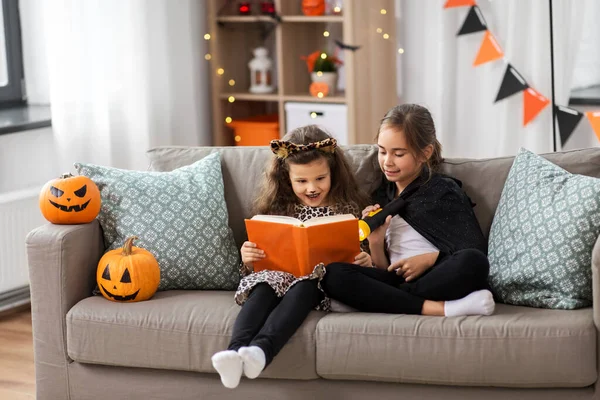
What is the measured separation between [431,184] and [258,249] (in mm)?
525

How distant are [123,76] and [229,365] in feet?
6.76

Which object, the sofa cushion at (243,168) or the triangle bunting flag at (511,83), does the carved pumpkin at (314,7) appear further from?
the sofa cushion at (243,168)

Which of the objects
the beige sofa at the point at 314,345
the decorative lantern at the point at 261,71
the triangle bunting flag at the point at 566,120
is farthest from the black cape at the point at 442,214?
the decorative lantern at the point at 261,71

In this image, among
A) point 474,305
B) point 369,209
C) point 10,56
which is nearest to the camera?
point 474,305

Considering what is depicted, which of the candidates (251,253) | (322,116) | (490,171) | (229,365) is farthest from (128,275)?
(322,116)

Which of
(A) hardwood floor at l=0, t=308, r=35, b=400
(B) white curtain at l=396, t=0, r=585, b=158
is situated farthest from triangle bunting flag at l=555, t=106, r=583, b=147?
(A) hardwood floor at l=0, t=308, r=35, b=400

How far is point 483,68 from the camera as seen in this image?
3.85 meters

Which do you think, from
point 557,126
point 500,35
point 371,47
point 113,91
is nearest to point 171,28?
point 113,91

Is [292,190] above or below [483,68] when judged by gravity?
below

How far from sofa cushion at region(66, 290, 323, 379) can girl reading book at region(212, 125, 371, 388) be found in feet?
0.20

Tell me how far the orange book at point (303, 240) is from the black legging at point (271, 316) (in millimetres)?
79

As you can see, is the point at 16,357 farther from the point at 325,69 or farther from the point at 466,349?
the point at 325,69

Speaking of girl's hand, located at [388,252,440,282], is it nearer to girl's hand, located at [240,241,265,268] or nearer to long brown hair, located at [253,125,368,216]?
long brown hair, located at [253,125,368,216]

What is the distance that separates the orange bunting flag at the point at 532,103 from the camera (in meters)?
3.72
